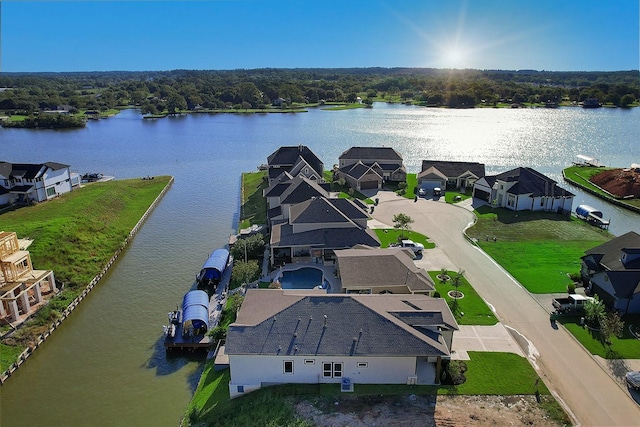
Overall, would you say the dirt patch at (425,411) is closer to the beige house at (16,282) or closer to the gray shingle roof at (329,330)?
the gray shingle roof at (329,330)

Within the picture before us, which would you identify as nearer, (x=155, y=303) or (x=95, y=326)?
(x=95, y=326)

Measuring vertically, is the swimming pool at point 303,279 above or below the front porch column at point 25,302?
above

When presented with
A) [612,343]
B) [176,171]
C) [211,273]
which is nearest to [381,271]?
[211,273]

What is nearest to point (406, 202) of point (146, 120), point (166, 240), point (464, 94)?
point (166, 240)

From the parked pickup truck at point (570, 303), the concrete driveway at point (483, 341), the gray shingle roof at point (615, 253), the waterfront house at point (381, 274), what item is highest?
the gray shingle roof at point (615, 253)

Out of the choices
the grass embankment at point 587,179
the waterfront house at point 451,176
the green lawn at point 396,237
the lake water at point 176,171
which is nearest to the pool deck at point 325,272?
the green lawn at point 396,237

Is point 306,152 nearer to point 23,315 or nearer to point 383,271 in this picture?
point 383,271

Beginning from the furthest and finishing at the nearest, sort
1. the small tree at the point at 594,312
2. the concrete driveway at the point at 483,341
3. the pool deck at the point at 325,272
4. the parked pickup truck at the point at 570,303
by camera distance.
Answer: the pool deck at the point at 325,272
the parked pickup truck at the point at 570,303
the small tree at the point at 594,312
the concrete driveway at the point at 483,341
